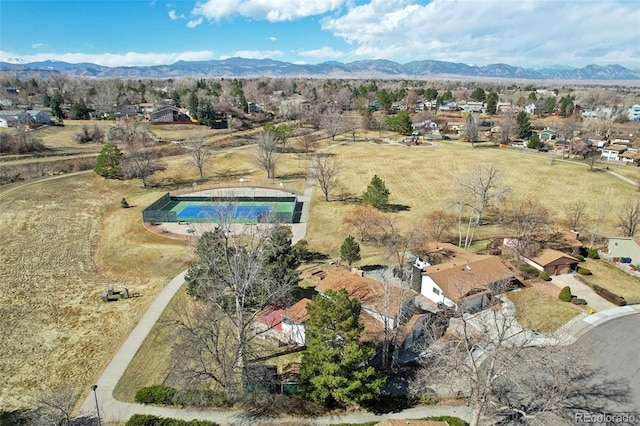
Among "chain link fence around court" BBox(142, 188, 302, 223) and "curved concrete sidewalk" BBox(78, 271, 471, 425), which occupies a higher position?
"chain link fence around court" BBox(142, 188, 302, 223)

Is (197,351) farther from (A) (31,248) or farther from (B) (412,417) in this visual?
(A) (31,248)

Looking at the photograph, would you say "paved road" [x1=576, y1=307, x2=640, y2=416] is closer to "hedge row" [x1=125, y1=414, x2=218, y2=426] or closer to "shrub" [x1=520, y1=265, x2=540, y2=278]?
"shrub" [x1=520, y1=265, x2=540, y2=278]

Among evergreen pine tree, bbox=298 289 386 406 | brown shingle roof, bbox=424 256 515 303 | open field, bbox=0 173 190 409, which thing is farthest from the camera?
brown shingle roof, bbox=424 256 515 303

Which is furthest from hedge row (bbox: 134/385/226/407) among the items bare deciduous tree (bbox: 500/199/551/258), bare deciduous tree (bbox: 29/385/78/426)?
bare deciduous tree (bbox: 500/199/551/258)

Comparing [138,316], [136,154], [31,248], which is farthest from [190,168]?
[138,316]

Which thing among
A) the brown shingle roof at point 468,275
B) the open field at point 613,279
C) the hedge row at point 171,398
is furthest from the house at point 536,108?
the hedge row at point 171,398

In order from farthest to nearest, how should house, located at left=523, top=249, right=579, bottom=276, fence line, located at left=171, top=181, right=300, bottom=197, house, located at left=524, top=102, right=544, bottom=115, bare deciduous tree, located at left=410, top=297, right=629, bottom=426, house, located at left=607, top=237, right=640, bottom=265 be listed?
1. house, located at left=524, top=102, right=544, bottom=115
2. fence line, located at left=171, top=181, right=300, bottom=197
3. house, located at left=607, top=237, right=640, bottom=265
4. house, located at left=523, top=249, right=579, bottom=276
5. bare deciduous tree, located at left=410, top=297, right=629, bottom=426

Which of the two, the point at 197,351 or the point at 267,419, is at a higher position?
the point at 197,351

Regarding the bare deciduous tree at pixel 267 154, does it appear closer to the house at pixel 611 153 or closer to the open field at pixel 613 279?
the open field at pixel 613 279
